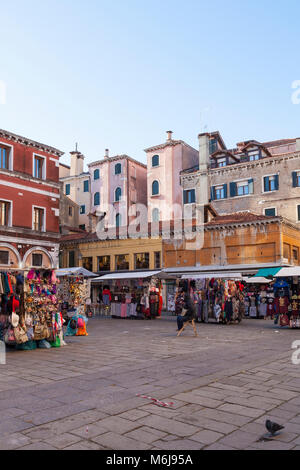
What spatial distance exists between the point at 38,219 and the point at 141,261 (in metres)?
8.51

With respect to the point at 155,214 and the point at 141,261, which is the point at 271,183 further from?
the point at 141,261

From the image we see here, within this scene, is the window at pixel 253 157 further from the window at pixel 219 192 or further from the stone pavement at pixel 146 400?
the stone pavement at pixel 146 400

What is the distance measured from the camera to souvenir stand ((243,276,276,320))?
22125mm

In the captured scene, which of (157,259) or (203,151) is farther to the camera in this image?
(203,151)

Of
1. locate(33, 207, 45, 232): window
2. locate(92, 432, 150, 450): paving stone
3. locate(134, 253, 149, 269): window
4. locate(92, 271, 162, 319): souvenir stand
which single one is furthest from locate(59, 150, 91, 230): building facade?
locate(92, 432, 150, 450): paving stone

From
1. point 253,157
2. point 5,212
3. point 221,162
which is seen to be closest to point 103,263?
point 5,212

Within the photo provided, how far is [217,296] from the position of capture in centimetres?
1933

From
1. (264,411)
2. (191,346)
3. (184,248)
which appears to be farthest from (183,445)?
(184,248)

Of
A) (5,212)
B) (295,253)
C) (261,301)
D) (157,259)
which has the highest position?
(5,212)

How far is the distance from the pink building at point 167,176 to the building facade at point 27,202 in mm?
11460

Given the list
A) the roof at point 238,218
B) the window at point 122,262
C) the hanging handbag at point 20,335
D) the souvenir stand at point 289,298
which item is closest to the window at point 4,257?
the window at point 122,262

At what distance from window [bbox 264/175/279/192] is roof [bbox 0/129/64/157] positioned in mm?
15633
